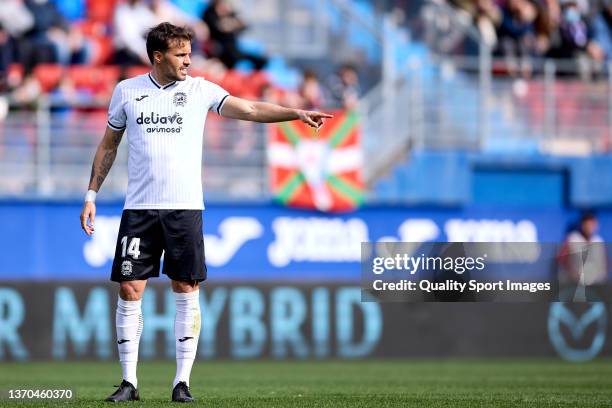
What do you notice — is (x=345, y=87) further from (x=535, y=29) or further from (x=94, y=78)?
(x=535, y=29)

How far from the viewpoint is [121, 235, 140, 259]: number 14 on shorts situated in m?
8.01

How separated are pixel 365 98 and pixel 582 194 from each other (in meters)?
3.47

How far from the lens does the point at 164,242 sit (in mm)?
8109

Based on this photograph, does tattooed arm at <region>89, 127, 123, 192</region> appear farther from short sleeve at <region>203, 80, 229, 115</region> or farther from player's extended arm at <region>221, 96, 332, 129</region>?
player's extended arm at <region>221, 96, 332, 129</region>

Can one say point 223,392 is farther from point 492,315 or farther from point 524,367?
point 492,315

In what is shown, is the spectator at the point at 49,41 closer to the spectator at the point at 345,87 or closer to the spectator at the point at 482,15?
the spectator at the point at 345,87

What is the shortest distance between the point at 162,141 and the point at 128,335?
1.18 metres

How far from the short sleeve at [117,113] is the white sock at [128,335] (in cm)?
105

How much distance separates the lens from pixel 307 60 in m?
20.1

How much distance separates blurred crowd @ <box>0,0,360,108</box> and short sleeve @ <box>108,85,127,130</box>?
9.79 meters

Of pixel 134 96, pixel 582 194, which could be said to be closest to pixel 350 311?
pixel 582 194

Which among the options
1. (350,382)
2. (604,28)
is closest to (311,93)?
(604,28)

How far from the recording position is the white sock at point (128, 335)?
809 cm

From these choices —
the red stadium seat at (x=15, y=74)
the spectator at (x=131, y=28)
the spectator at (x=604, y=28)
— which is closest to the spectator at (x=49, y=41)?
the red stadium seat at (x=15, y=74)
